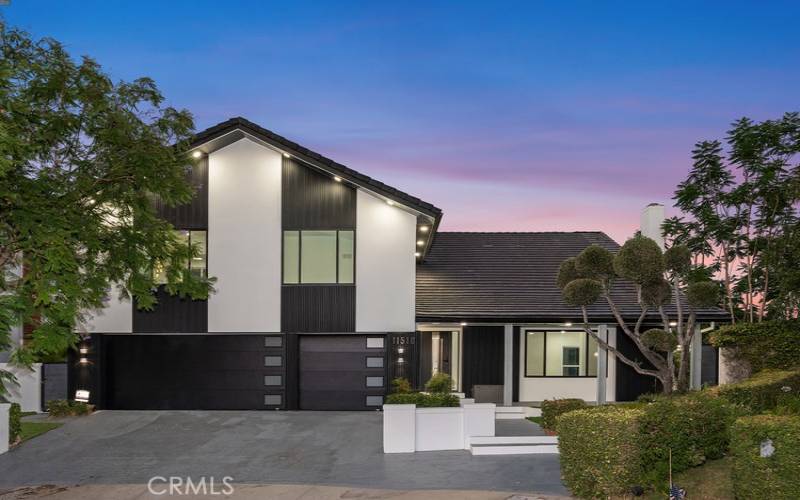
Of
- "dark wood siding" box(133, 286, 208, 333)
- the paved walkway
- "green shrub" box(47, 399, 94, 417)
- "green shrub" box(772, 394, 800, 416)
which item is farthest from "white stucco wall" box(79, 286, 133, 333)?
"green shrub" box(772, 394, 800, 416)

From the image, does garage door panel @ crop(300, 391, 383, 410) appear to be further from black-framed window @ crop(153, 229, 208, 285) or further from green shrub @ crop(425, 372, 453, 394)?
black-framed window @ crop(153, 229, 208, 285)

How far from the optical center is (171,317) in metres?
15.6

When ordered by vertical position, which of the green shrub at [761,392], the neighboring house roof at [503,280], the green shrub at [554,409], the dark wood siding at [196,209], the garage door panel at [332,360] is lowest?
the green shrub at [554,409]

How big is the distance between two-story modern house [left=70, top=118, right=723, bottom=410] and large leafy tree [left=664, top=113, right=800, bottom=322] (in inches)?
54.3

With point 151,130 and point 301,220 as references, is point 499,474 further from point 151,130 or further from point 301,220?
point 151,130

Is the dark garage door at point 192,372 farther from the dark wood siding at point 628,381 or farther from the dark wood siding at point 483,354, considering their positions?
the dark wood siding at point 628,381

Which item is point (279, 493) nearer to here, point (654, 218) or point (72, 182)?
point (72, 182)

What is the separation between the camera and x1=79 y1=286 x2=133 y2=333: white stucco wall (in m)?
15.5

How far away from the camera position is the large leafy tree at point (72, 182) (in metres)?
9.56

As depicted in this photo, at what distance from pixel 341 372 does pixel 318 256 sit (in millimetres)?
3554

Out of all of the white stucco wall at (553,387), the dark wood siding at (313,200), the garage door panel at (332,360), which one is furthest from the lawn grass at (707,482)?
the dark wood siding at (313,200)

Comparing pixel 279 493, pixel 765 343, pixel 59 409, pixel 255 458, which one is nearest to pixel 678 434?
pixel 279 493

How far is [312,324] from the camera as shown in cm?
1559

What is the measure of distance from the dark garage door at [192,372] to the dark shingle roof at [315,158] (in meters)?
5.40
